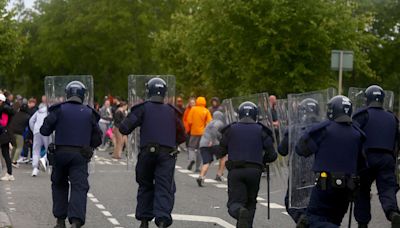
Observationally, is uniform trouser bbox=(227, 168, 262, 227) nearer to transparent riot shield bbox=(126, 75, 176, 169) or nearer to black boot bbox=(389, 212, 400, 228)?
black boot bbox=(389, 212, 400, 228)

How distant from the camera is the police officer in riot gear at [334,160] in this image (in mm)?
10898

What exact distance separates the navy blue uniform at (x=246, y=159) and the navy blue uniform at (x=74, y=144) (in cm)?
171

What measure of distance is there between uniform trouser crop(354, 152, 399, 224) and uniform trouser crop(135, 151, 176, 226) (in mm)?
2342

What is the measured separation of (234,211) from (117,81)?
226 feet

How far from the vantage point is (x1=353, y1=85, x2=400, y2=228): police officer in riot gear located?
13398mm

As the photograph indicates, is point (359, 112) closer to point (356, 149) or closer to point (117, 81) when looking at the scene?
point (356, 149)

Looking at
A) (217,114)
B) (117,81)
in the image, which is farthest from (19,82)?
(217,114)

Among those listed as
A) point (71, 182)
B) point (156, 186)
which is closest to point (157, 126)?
point (156, 186)

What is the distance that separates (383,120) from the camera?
1348 centimetres

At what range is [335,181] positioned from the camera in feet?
36.0

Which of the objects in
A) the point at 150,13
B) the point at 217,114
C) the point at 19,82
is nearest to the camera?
the point at 217,114

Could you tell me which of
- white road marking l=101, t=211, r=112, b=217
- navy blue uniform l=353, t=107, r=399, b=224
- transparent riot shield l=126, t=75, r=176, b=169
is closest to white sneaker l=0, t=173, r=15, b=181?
transparent riot shield l=126, t=75, r=176, b=169

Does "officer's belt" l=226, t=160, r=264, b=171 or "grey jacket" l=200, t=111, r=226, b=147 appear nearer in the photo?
"officer's belt" l=226, t=160, r=264, b=171

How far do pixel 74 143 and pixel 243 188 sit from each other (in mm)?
2160
